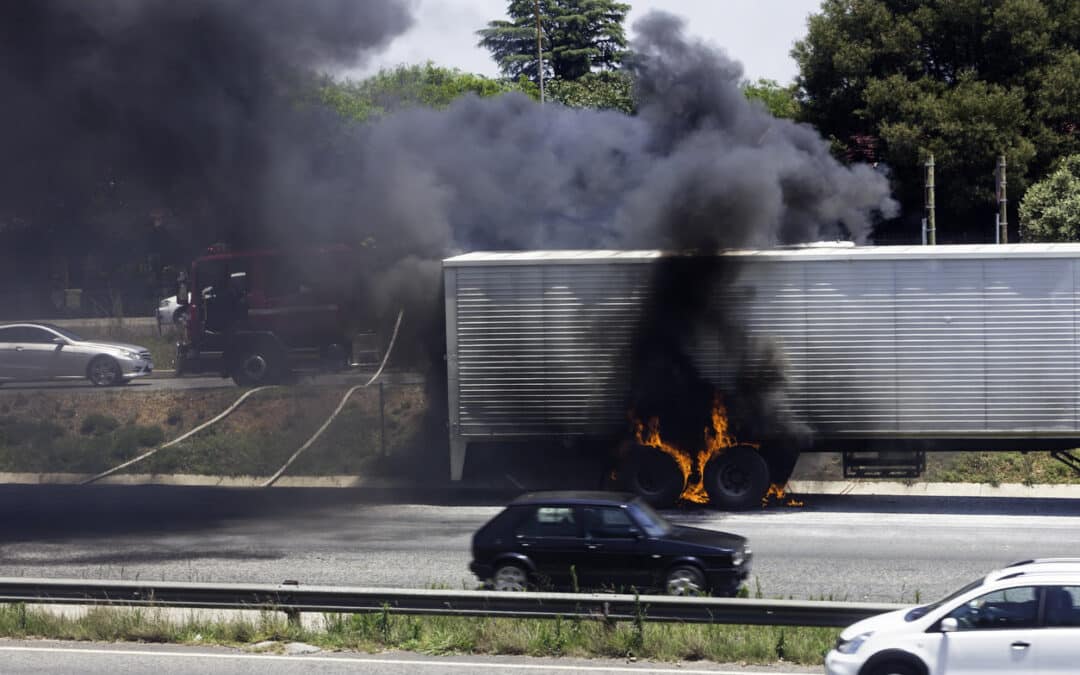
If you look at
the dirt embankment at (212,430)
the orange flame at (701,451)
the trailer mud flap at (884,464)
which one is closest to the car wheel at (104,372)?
the dirt embankment at (212,430)

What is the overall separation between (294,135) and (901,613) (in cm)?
1552

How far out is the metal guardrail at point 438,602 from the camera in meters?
9.25

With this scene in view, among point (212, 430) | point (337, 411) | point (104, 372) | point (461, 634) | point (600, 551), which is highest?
point (104, 372)

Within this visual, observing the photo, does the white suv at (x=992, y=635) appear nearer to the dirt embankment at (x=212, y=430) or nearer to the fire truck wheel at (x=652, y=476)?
the fire truck wheel at (x=652, y=476)

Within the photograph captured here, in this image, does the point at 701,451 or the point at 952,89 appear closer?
the point at 701,451

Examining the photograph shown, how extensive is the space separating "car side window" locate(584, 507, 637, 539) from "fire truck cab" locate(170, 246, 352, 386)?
10.8m

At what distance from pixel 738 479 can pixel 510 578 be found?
21.9 ft

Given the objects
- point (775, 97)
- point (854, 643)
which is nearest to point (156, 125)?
point (854, 643)

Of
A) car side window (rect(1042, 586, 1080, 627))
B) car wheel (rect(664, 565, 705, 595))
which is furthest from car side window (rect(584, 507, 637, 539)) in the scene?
car side window (rect(1042, 586, 1080, 627))

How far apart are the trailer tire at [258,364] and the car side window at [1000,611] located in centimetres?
1721

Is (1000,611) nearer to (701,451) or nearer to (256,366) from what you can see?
(701,451)

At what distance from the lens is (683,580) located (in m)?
11.4

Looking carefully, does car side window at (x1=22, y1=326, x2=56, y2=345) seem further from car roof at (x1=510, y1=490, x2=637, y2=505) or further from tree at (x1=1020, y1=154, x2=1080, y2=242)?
tree at (x1=1020, y1=154, x2=1080, y2=242)

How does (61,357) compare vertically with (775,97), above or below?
below
